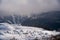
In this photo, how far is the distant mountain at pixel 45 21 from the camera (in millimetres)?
2078

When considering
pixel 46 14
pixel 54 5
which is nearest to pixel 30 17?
pixel 46 14

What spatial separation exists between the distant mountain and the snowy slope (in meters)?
0.06

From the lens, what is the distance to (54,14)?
211 centimetres

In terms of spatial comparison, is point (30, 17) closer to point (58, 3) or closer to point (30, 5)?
point (30, 5)

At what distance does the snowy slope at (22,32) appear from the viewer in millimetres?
2000

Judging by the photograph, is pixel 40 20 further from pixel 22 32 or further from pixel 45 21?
pixel 22 32

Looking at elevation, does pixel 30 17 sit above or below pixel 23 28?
above

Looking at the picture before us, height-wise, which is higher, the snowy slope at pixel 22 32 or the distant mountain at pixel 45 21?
the distant mountain at pixel 45 21

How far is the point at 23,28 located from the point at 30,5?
0.35 meters

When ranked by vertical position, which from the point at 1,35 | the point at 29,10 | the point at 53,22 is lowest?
the point at 1,35

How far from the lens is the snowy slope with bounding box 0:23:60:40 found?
200cm

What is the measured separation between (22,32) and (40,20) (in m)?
0.31

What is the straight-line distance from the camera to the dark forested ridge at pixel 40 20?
205cm

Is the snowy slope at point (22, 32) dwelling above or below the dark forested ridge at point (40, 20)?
below
